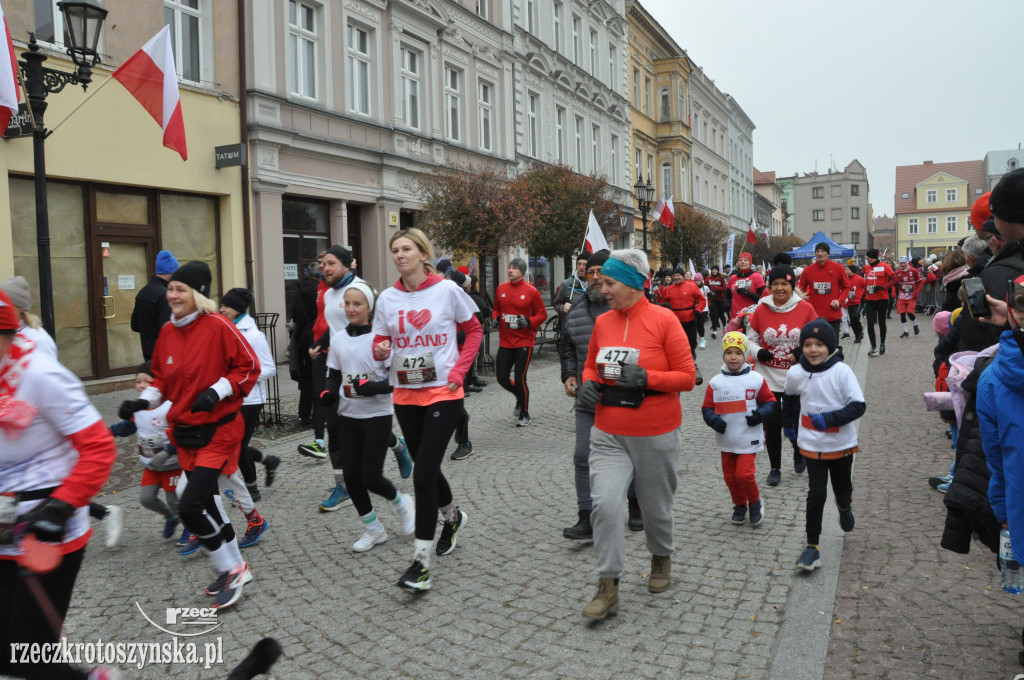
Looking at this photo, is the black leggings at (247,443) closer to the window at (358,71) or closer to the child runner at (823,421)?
the child runner at (823,421)

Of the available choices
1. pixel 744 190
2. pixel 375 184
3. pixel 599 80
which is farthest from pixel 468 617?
pixel 744 190

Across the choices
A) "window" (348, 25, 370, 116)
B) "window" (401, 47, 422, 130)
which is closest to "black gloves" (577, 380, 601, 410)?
"window" (348, 25, 370, 116)

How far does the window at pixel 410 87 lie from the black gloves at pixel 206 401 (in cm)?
1647

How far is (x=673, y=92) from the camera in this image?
43250mm

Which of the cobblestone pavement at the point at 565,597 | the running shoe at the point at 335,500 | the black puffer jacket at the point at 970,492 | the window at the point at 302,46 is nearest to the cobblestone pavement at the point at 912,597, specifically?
the cobblestone pavement at the point at 565,597

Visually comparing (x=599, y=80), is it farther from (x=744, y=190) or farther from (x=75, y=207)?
(x=744, y=190)

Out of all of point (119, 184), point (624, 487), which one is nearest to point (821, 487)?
point (624, 487)

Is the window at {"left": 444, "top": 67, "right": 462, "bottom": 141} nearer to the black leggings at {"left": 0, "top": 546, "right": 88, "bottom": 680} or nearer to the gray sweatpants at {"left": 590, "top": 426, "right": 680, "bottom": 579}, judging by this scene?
the gray sweatpants at {"left": 590, "top": 426, "right": 680, "bottom": 579}

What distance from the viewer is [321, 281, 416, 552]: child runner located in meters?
4.80

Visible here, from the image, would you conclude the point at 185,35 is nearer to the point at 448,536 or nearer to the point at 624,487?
the point at 448,536

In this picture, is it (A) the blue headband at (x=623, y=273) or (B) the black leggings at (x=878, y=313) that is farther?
(B) the black leggings at (x=878, y=313)

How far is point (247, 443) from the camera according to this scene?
5742mm

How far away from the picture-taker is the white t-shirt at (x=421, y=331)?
4.53 meters

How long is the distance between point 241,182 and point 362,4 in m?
5.84
